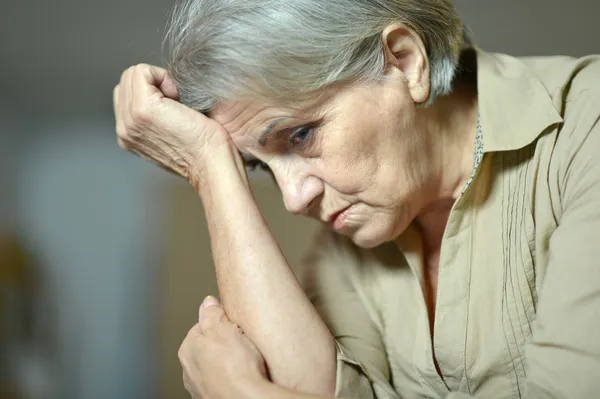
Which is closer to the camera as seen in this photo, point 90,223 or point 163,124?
point 163,124

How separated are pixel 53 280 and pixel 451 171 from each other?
2.35 meters

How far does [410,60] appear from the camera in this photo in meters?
1.07

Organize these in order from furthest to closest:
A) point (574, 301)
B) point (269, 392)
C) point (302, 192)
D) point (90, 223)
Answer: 1. point (90, 223)
2. point (302, 192)
3. point (269, 392)
4. point (574, 301)

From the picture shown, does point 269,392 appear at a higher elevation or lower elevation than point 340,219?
lower

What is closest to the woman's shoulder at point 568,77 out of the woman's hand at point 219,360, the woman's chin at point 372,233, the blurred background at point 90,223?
the woman's chin at point 372,233

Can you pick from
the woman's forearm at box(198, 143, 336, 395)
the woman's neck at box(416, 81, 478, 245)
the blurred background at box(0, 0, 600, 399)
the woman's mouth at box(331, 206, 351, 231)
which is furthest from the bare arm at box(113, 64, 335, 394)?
the blurred background at box(0, 0, 600, 399)

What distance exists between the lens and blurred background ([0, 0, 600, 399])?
286cm

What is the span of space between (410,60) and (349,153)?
7.4 inches

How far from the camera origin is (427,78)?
3.51 feet

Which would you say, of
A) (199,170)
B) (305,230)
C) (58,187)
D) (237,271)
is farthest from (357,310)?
(58,187)

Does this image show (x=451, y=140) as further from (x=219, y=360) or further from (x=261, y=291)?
(x=219, y=360)

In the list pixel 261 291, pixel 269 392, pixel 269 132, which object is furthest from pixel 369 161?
pixel 269 392

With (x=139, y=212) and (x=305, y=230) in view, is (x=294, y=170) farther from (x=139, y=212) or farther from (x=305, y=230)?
(x=139, y=212)

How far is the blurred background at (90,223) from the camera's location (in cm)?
286
